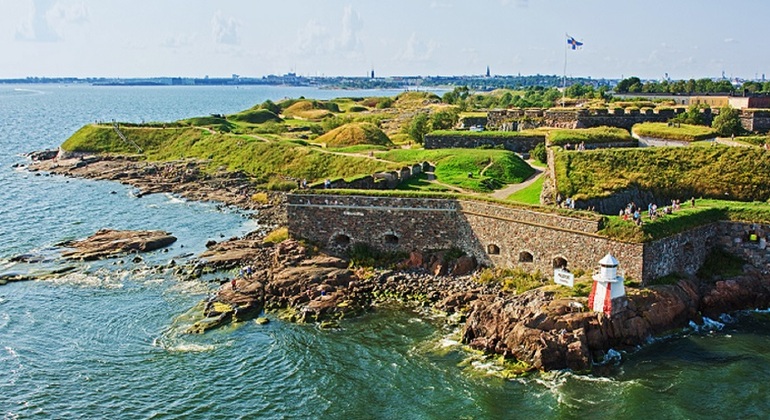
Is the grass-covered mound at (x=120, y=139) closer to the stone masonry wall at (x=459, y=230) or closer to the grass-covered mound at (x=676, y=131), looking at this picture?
the stone masonry wall at (x=459, y=230)

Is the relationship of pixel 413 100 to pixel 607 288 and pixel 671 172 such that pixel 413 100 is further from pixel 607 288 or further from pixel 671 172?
pixel 607 288

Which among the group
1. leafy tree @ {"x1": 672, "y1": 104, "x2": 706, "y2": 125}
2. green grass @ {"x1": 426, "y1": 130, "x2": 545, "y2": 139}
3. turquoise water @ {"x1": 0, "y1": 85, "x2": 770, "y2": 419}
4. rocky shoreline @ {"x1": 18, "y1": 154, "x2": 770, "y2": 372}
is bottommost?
turquoise water @ {"x1": 0, "y1": 85, "x2": 770, "y2": 419}

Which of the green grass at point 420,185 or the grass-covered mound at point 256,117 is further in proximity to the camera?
the grass-covered mound at point 256,117

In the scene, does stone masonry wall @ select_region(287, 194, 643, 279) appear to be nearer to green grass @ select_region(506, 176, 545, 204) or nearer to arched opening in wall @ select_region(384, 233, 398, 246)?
arched opening in wall @ select_region(384, 233, 398, 246)

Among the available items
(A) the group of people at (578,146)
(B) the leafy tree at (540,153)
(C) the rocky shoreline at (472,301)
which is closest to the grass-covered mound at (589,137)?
(A) the group of people at (578,146)

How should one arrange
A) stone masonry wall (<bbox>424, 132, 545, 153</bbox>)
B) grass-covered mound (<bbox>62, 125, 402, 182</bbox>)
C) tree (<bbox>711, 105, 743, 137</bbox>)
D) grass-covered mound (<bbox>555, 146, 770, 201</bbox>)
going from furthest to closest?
grass-covered mound (<bbox>62, 125, 402, 182</bbox>), stone masonry wall (<bbox>424, 132, 545, 153</bbox>), tree (<bbox>711, 105, 743, 137</bbox>), grass-covered mound (<bbox>555, 146, 770, 201</bbox>)

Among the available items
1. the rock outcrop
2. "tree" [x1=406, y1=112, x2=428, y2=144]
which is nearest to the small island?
the rock outcrop
